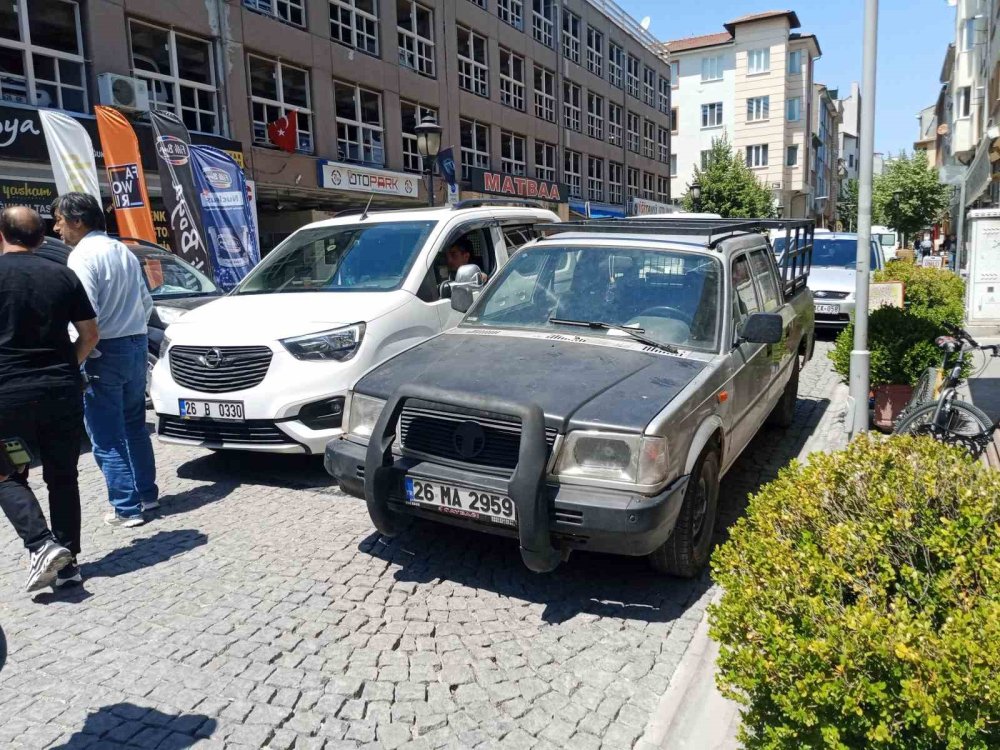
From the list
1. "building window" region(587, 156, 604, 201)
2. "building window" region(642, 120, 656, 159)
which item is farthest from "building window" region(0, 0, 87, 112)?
"building window" region(642, 120, 656, 159)

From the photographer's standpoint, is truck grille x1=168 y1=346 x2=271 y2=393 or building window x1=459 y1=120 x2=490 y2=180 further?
building window x1=459 y1=120 x2=490 y2=180

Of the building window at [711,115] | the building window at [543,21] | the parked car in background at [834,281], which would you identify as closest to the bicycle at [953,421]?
the parked car in background at [834,281]

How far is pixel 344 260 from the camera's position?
683 cm

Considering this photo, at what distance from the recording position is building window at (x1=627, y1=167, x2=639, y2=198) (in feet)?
137

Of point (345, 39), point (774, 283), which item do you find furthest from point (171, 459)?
point (345, 39)

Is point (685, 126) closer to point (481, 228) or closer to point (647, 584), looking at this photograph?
point (481, 228)

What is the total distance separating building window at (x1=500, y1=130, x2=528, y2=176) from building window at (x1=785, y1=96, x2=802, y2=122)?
1266 inches

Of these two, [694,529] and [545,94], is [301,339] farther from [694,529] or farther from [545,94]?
[545,94]

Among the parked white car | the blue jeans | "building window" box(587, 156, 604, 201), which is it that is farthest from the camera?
"building window" box(587, 156, 604, 201)

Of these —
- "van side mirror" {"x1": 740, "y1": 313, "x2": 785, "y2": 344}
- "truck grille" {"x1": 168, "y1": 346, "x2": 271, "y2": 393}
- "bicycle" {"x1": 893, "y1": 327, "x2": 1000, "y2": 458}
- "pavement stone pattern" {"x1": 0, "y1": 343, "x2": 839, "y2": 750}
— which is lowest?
"pavement stone pattern" {"x1": 0, "y1": 343, "x2": 839, "y2": 750}

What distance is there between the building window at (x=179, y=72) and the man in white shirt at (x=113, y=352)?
12666 mm

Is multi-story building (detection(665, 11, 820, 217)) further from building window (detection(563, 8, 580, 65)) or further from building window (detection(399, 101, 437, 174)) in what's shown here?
building window (detection(399, 101, 437, 174))

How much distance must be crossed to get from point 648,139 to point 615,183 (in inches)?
253

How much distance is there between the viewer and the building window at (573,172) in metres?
34.4
